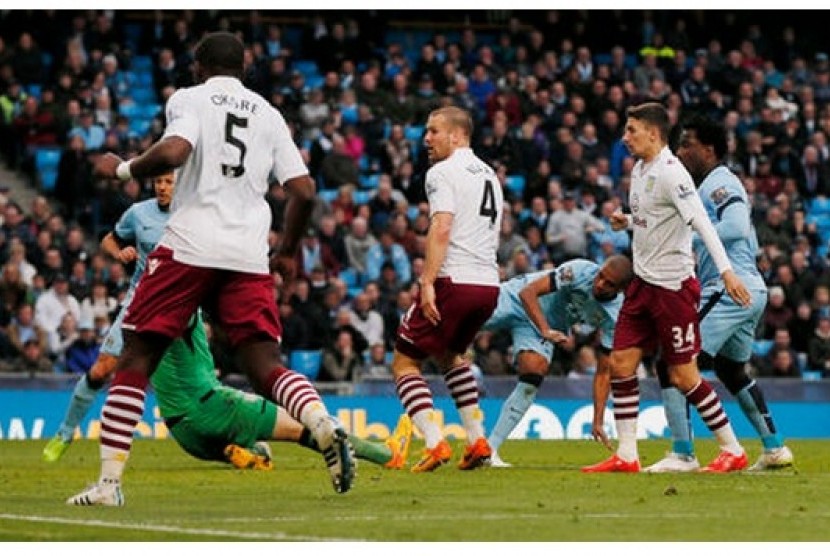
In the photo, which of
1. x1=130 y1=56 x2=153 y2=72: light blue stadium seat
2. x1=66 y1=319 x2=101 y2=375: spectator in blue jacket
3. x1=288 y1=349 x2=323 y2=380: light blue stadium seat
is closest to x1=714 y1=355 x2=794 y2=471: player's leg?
x1=288 y1=349 x2=323 y2=380: light blue stadium seat

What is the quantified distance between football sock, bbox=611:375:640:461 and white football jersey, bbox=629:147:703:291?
800 millimetres

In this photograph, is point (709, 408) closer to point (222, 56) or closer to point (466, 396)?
point (466, 396)

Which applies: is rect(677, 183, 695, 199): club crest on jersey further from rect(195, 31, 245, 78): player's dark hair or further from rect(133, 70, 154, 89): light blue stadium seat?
rect(133, 70, 154, 89): light blue stadium seat

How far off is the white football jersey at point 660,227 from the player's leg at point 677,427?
0.96 m

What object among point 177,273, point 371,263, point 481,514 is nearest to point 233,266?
point 177,273

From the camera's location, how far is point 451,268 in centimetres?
1586

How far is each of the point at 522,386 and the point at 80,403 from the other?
366 cm

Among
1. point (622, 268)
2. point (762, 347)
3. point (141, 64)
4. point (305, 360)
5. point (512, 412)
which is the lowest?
point (762, 347)

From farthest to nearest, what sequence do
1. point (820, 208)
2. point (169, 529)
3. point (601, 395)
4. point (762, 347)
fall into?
point (820, 208)
point (762, 347)
point (601, 395)
point (169, 529)

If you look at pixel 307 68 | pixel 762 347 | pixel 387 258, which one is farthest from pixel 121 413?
pixel 307 68

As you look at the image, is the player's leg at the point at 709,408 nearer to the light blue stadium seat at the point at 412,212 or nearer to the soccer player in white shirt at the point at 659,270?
the soccer player in white shirt at the point at 659,270

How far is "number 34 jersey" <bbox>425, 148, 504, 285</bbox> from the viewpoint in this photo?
1580 cm

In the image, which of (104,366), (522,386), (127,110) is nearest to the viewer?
(522,386)

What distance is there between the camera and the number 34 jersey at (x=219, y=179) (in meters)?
12.2
